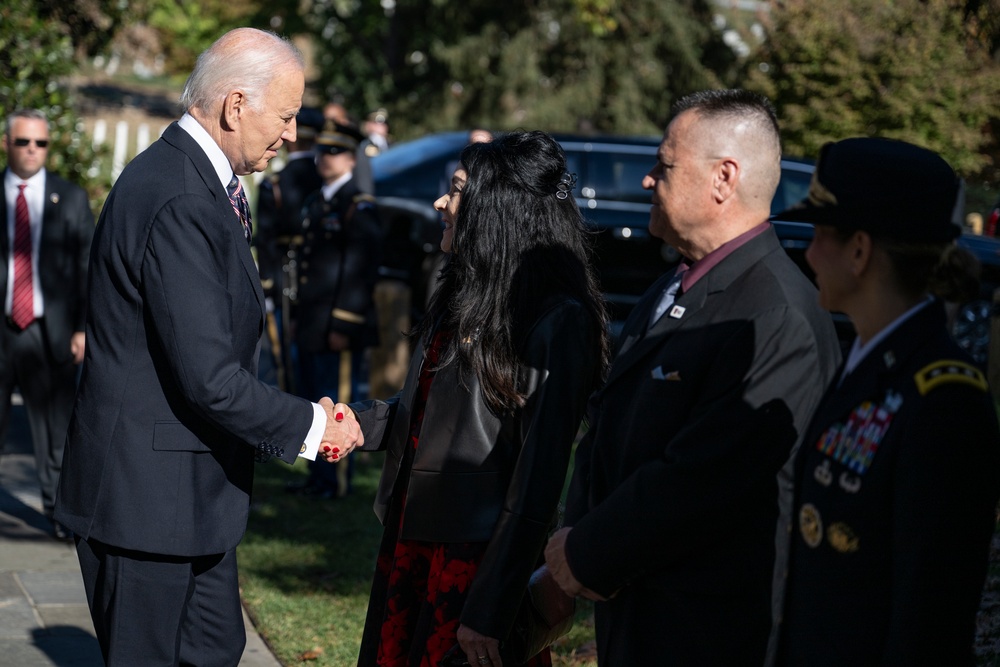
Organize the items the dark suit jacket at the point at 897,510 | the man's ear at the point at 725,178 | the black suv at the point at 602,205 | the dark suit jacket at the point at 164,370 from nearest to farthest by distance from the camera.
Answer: the dark suit jacket at the point at 897,510 → the man's ear at the point at 725,178 → the dark suit jacket at the point at 164,370 → the black suv at the point at 602,205

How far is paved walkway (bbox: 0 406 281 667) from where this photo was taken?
457 centimetres

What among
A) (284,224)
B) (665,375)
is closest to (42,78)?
(284,224)

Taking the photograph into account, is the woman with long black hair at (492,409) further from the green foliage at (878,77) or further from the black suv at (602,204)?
the green foliage at (878,77)

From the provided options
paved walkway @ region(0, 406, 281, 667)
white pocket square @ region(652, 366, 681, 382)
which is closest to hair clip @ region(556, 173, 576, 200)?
white pocket square @ region(652, 366, 681, 382)

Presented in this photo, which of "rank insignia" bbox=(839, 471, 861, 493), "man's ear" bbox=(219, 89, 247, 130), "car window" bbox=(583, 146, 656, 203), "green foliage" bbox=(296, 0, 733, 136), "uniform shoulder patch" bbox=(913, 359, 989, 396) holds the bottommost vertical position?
"rank insignia" bbox=(839, 471, 861, 493)

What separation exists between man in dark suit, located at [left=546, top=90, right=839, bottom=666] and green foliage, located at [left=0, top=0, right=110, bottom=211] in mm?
8209

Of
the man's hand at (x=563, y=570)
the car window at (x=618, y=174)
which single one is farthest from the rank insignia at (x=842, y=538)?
the car window at (x=618, y=174)

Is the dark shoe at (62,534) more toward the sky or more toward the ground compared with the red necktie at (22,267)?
more toward the ground

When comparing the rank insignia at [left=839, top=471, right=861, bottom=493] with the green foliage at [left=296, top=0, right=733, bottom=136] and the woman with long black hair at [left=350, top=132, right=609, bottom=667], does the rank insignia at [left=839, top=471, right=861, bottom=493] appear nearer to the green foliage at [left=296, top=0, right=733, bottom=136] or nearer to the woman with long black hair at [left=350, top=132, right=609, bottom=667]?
the woman with long black hair at [left=350, top=132, right=609, bottom=667]

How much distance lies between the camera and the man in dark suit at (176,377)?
2.99m

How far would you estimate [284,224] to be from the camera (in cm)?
786

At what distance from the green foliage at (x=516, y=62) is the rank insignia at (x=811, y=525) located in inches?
955

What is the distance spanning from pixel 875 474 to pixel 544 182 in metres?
1.41

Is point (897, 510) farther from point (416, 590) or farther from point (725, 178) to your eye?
point (416, 590)
